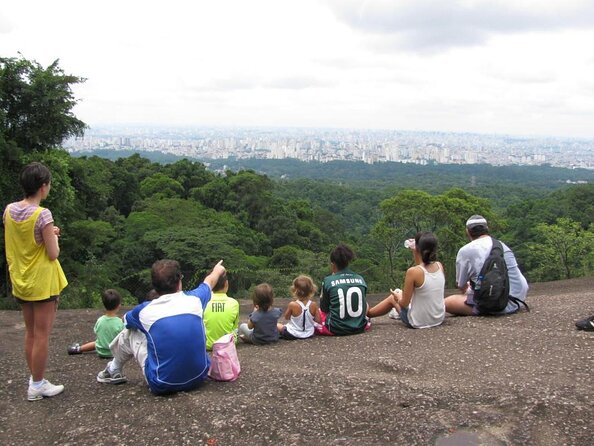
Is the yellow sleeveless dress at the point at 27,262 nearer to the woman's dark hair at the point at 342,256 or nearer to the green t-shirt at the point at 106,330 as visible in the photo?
the green t-shirt at the point at 106,330

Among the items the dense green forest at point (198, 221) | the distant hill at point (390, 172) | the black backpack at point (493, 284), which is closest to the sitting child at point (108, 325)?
the black backpack at point (493, 284)

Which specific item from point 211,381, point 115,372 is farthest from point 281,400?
point 115,372

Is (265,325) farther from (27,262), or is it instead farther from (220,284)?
(27,262)

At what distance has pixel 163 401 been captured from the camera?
3.72 metres

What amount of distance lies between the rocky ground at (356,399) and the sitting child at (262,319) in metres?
0.37

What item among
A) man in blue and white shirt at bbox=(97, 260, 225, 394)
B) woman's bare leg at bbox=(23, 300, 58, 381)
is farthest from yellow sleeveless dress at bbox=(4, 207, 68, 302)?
man in blue and white shirt at bbox=(97, 260, 225, 394)

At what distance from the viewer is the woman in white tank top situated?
17.4ft

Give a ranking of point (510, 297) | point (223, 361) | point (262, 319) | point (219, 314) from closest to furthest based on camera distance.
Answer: point (223, 361), point (219, 314), point (262, 319), point (510, 297)

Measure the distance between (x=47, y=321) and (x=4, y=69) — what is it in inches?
608

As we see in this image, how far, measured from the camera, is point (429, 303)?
18.2 ft

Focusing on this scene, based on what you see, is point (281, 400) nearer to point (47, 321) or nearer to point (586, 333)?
point (47, 321)

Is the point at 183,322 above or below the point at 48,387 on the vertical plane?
above

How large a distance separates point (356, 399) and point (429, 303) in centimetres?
219

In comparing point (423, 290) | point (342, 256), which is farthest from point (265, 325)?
point (423, 290)
